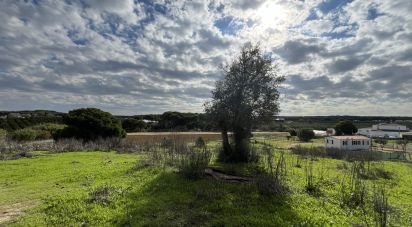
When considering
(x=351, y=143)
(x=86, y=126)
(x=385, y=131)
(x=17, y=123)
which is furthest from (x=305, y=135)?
(x=17, y=123)

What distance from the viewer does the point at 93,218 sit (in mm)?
7531

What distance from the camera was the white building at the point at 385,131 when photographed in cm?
8844

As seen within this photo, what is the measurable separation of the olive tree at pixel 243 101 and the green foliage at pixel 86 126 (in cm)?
1705

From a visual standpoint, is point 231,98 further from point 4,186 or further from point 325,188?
point 4,186

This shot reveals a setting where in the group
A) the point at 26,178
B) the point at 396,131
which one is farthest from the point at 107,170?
the point at 396,131

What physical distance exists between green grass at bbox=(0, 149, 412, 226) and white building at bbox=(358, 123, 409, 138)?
8622 cm

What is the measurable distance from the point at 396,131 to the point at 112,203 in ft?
347

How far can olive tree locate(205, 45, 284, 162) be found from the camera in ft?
61.3

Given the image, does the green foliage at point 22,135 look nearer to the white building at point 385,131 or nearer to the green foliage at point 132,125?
the green foliage at point 132,125

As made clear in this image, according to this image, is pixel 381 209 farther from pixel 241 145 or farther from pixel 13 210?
pixel 241 145

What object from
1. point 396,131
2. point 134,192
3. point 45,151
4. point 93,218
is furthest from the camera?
point 396,131

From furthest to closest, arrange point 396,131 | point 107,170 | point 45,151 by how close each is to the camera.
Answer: point 396,131
point 45,151
point 107,170

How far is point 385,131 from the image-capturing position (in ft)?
302

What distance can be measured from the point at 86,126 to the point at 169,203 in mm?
25927
